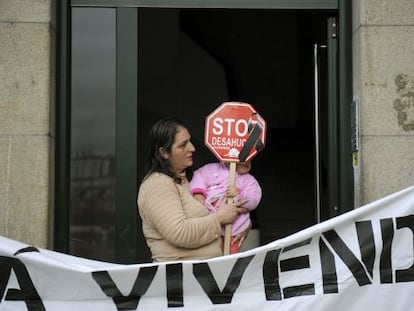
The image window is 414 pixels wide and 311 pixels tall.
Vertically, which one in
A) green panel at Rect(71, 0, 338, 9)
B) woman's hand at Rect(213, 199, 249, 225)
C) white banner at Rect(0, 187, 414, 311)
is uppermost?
green panel at Rect(71, 0, 338, 9)

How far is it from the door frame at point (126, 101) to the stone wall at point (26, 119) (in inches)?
9.5

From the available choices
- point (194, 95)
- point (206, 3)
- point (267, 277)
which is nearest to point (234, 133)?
point (267, 277)

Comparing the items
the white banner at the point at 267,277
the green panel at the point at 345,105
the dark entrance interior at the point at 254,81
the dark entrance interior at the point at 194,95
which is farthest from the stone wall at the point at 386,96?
the dark entrance interior at the point at 254,81

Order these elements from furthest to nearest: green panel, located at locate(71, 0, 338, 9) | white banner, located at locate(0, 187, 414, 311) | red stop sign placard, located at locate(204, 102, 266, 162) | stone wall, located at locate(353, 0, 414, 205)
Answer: green panel, located at locate(71, 0, 338, 9) → stone wall, located at locate(353, 0, 414, 205) → red stop sign placard, located at locate(204, 102, 266, 162) → white banner, located at locate(0, 187, 414, 311)

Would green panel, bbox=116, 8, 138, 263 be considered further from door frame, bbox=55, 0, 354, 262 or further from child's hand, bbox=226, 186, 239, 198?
child's hand, bbox=226, 186, 239, 198

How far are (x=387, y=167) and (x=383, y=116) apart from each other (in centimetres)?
35

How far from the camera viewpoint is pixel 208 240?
4.26 meters

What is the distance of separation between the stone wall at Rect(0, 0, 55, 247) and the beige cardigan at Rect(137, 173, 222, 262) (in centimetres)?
92

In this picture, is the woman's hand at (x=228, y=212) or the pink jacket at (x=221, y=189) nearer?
the woman's hand at (x=228, y=212)

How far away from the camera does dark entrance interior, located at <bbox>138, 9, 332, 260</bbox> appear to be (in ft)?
30.7

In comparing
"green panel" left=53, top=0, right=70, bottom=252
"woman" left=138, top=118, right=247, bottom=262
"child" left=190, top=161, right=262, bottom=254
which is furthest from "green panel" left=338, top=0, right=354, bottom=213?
"green panel" left=53, top=0, right=70, bottom=252

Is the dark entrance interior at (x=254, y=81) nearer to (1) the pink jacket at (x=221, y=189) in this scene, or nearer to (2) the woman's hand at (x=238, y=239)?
(1) the pink jacket at (x=221, y=189)

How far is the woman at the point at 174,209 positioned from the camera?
164 inches

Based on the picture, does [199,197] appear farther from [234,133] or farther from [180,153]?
[234,133]
